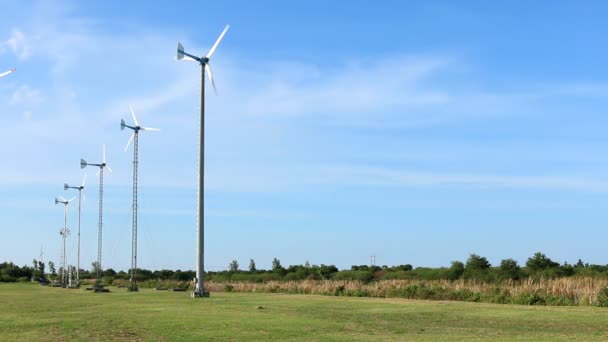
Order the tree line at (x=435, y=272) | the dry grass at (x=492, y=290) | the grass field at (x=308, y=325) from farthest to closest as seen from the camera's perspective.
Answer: the tree line at (x=435, y=272)
the dry grass at (x=492, y=290)
the grass field at (x=308, y=325)

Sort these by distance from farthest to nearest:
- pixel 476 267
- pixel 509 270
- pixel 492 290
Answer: pixel 476 267 < pixel 509 270 < pixel 492 290

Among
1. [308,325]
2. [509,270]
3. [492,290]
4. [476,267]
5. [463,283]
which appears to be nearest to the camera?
[308,325]

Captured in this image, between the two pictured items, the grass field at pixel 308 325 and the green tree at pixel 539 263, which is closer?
the grass field at pixel 308 325

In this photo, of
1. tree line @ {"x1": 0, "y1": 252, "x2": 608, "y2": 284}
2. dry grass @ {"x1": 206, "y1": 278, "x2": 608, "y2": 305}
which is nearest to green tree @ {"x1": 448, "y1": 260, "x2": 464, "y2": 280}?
tree line @ {"x1": 0, "y1": 252, "x2": 608, "y2": 284}

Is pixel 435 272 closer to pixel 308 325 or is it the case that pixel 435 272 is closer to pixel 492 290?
pixel 492 290

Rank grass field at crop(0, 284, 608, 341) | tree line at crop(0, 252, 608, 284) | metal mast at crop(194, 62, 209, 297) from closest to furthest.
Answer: grass field at crop(0, 284, 608, 341) → metal mast at crop(194, 62, 209, 297) → tree line at crop(0, 252, 608, 284)

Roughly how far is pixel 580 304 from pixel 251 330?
762 inches

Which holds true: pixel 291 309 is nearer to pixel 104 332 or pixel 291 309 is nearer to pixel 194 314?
pixel 194 314

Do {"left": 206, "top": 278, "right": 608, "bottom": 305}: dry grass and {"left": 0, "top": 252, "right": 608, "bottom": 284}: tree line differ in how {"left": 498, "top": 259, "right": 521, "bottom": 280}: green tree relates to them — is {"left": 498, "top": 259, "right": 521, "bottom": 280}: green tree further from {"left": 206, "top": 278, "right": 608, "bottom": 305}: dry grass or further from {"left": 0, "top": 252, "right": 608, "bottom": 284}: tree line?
{"left": 206, "top": 278, "right": 608, "bottom": 305}: dry grass

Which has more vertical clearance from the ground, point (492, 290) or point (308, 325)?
point (308, 325)

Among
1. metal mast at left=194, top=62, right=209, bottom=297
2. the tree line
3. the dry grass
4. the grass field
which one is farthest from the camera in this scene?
the tree line

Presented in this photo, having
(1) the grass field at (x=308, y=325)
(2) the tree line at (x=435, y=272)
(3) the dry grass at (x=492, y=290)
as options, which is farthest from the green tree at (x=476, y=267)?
(1) the grass field at (x=308, y=325)

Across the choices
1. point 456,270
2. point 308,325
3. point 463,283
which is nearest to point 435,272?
point 456,270

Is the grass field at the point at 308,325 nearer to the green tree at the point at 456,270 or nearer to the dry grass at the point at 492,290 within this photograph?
the dry grass at the point at 492,290
